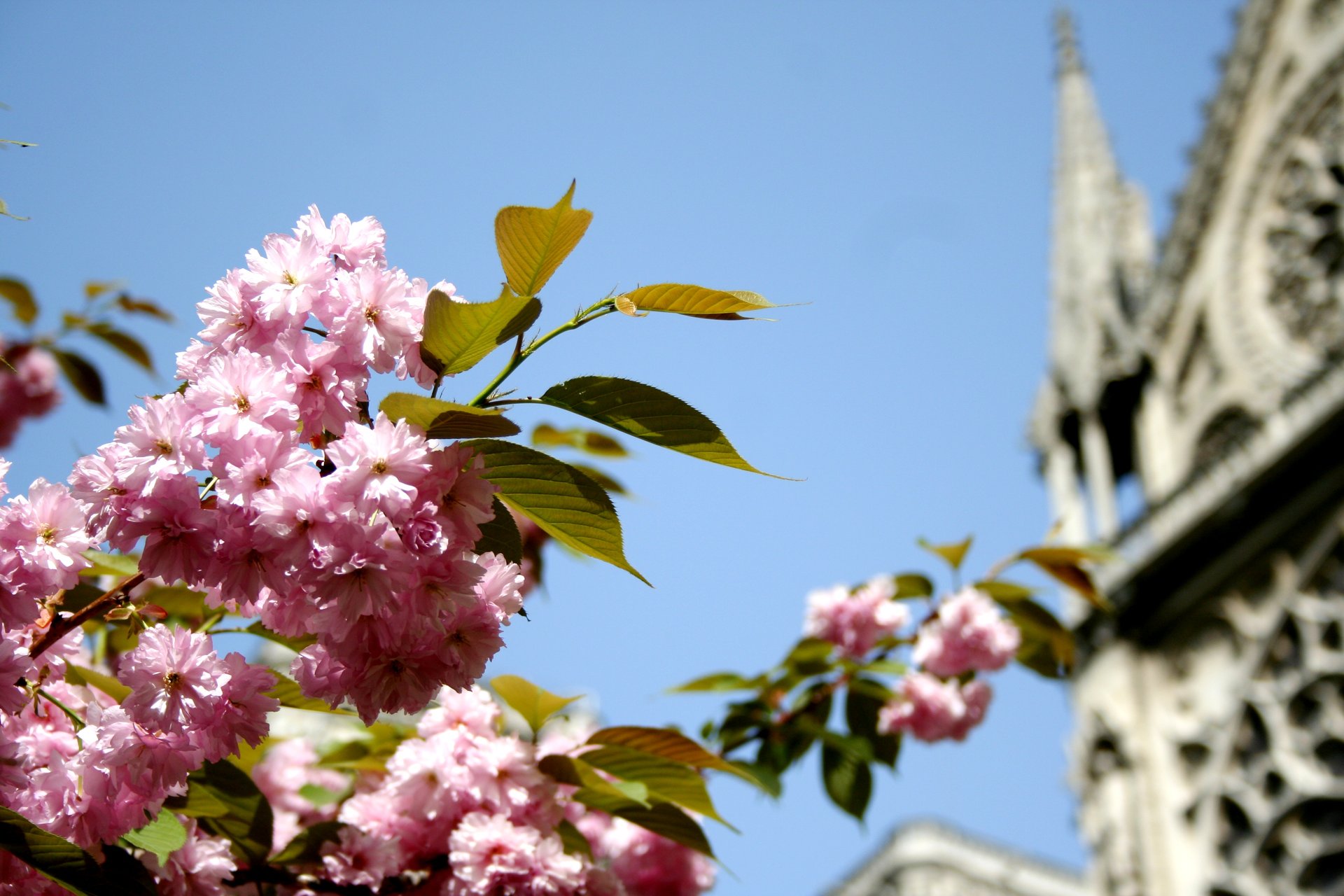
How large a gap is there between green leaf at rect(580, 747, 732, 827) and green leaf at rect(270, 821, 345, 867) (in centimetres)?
39

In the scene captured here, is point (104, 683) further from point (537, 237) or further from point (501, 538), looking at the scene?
point (537, 237)

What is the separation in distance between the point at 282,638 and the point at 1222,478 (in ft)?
40.2

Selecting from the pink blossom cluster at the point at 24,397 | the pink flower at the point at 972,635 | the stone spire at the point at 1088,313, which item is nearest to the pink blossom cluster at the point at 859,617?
the pink flower at the point at 972,635

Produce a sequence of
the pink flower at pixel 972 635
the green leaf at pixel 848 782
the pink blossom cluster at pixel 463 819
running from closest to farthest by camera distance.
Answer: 1. the pink blossom cluster at pixel 463 819
2. the green leaf at pixel 848 782
3. the pink flower at pixel 972 635

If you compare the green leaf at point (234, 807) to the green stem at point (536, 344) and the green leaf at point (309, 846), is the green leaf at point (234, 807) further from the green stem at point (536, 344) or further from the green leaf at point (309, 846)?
the green stem at point (536, 344)

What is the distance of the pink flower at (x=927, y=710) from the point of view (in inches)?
130

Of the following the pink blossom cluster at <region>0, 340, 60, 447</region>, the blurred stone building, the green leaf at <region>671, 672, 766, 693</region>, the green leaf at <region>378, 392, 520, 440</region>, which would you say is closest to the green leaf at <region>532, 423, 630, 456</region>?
the green leaf at <region>671, 672, 766, 693</region>

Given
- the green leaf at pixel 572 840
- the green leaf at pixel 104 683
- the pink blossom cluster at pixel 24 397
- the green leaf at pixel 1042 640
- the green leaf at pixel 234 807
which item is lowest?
the green leaf at pixel 234 807

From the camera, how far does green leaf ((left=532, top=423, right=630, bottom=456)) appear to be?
10.0 ft

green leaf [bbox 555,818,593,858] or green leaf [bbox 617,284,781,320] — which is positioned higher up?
green leaf [bbox 617,284,781,320]

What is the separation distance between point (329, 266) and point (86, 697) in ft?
2.35

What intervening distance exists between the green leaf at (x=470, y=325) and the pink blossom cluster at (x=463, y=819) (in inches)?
Answer: 31.1

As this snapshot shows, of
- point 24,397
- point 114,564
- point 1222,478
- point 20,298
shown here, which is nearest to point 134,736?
point 114,564

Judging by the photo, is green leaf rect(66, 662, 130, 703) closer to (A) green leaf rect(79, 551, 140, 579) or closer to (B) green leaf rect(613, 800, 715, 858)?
(A) green leaf rect(79, 551, 140, 579)
